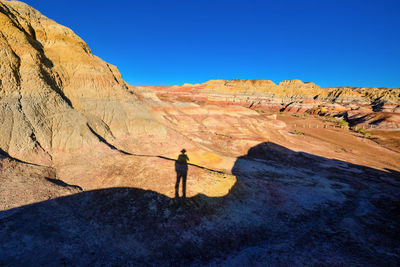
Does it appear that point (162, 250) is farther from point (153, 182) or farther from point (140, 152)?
point (140, 152)

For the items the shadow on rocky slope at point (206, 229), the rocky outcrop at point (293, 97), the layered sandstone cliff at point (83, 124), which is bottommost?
the shadow on rocky slope at point (206, 229)

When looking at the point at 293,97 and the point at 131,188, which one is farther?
the point at 293,97

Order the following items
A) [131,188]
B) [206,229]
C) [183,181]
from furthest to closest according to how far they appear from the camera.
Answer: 1. [183,181]
2. [131,188]
3. [206,229]

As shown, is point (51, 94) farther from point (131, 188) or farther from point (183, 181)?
point (183, 181)

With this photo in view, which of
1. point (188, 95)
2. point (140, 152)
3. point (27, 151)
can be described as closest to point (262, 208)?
point (140, 152)

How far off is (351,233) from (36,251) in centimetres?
1293

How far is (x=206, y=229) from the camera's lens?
839cm

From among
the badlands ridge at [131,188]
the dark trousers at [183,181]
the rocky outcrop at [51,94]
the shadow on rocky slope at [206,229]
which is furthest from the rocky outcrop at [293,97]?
the shadow on rocky slope at [206,229]

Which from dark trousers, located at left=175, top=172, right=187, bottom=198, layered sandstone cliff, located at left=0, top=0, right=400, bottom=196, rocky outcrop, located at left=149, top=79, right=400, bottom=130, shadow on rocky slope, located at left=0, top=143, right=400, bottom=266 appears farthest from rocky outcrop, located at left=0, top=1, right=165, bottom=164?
rocky outcrop, located at left=149, top=79, right=400, bottom=130

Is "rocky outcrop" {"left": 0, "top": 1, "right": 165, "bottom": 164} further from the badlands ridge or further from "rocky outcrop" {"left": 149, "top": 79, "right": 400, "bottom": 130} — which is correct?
"rocky outcrop" {"left": 149, "top": 79, "right": 400, "bottom": 130}

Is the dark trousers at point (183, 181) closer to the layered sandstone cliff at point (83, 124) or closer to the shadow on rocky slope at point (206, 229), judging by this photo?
the layered sandstone cliff at point (83, 124)

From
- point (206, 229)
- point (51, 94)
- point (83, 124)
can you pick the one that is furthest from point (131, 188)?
point (51, 94)

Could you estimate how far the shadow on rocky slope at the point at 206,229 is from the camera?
6.24 m

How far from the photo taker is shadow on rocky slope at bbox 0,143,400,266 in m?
6.24
